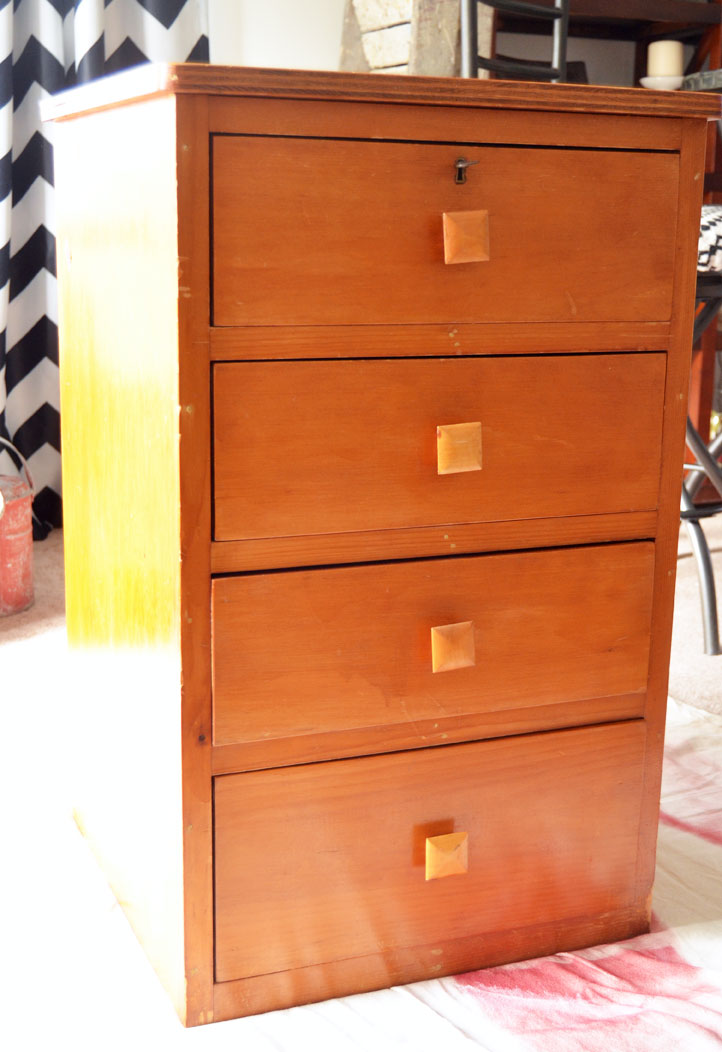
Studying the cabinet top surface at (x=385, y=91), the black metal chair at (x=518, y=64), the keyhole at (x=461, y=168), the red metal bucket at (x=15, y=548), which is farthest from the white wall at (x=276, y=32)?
the keyhole at (x=461, y=168)

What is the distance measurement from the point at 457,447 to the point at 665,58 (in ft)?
7.24

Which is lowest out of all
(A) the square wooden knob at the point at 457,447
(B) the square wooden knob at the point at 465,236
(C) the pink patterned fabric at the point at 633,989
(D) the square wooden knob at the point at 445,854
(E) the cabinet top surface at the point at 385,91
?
(C) the pink patterned fabric at the point at 633,989

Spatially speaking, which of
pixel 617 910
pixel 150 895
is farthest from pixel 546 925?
pixel 150 895

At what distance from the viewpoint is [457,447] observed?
0.91 meters

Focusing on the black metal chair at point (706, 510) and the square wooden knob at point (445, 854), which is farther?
the black metal chair at point (706, 510)

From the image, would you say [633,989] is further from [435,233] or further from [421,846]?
[435,233]

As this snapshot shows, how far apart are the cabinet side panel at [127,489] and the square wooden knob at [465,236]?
0.21 meters

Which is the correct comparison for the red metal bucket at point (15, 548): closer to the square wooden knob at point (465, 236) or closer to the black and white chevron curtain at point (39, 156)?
the black and white chevron curtain at point (39, 156)

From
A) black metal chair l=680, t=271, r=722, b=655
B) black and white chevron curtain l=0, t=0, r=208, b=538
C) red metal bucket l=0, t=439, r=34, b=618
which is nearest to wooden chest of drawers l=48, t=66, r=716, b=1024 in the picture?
black metal chair l=680, t=271, r=722, b=655

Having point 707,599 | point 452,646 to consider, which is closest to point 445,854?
point 452,646

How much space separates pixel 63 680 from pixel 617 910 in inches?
38.3

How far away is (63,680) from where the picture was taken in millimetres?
1737

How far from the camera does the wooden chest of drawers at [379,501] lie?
837 mm

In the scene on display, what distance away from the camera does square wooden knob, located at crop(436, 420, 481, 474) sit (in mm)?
901
